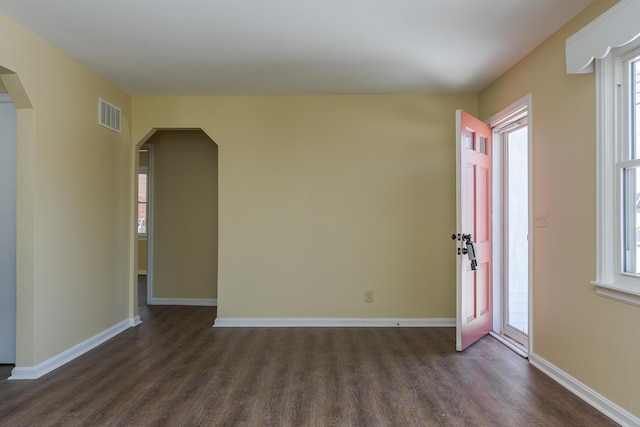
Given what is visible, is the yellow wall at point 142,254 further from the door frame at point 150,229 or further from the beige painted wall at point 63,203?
the beige painted wall at point 63,203

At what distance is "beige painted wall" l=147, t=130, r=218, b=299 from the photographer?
5.40 metres

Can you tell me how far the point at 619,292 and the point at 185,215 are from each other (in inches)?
192

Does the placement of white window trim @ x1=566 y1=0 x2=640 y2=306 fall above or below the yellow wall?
above

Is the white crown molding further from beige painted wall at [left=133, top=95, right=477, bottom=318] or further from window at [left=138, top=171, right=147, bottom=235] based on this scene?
window at [left=138, top=171, right=147, bottom=235]

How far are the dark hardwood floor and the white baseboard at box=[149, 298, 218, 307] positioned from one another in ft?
4.89

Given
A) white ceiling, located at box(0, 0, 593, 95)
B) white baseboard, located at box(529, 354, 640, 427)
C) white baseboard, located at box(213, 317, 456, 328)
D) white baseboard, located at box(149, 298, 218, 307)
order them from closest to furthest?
1. white baseboard, located at box(529, 354, 640, 427)
2. white ceiling, located at box(0, 0, 593, 95)
3. white baseboard, located at box(213, 317, 456, 328)
4. white baseboard, located at box(149, 298, 218, 307)

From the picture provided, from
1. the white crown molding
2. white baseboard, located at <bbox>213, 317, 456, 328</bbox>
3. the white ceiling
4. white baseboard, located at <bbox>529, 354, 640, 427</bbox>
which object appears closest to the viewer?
the white crown molding

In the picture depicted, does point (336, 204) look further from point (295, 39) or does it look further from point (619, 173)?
point (619, 173)

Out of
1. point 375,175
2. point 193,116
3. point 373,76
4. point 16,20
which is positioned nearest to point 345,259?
point 375,175

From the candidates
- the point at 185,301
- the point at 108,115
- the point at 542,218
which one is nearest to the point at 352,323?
the point at 542,218

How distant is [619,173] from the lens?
2.28 meters

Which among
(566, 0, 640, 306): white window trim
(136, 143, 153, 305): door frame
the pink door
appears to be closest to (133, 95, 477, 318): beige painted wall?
the pink door

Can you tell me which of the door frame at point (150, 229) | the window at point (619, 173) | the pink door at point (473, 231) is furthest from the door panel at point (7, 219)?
the window at point (619, 173)

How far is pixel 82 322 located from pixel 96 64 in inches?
90.1
